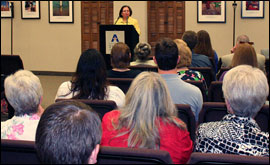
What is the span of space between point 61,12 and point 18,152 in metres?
10.6

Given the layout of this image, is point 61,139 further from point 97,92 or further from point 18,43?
point 18,43

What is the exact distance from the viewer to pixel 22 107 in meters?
2.53

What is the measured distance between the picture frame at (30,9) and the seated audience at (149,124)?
10558 mm

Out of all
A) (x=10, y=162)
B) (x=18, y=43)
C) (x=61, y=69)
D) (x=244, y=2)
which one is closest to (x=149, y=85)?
(x=10, y=162)

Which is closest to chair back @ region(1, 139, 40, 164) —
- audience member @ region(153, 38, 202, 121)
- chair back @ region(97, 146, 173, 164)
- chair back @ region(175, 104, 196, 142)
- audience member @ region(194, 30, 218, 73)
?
chair back @ region(97, 146, 173, 164)

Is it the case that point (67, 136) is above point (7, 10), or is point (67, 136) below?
below

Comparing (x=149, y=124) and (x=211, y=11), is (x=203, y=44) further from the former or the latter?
(x=149, y=124)

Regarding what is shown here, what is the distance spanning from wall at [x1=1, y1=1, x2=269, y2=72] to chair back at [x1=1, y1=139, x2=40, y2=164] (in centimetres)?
911

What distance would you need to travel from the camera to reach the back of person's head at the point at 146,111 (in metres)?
2.14

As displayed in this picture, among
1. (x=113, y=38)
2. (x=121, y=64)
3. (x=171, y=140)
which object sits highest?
(x=113, y=38)

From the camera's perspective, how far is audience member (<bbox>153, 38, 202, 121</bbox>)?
346 cm

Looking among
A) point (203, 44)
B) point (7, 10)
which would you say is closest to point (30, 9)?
point (7, 10)

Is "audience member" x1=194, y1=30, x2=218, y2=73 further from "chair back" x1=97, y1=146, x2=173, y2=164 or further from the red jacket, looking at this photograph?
"chair back" x1=97, y1=146, x2=173, y2=164

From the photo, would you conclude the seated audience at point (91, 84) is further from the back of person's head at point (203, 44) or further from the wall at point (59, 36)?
the wall at point (59, 36)
